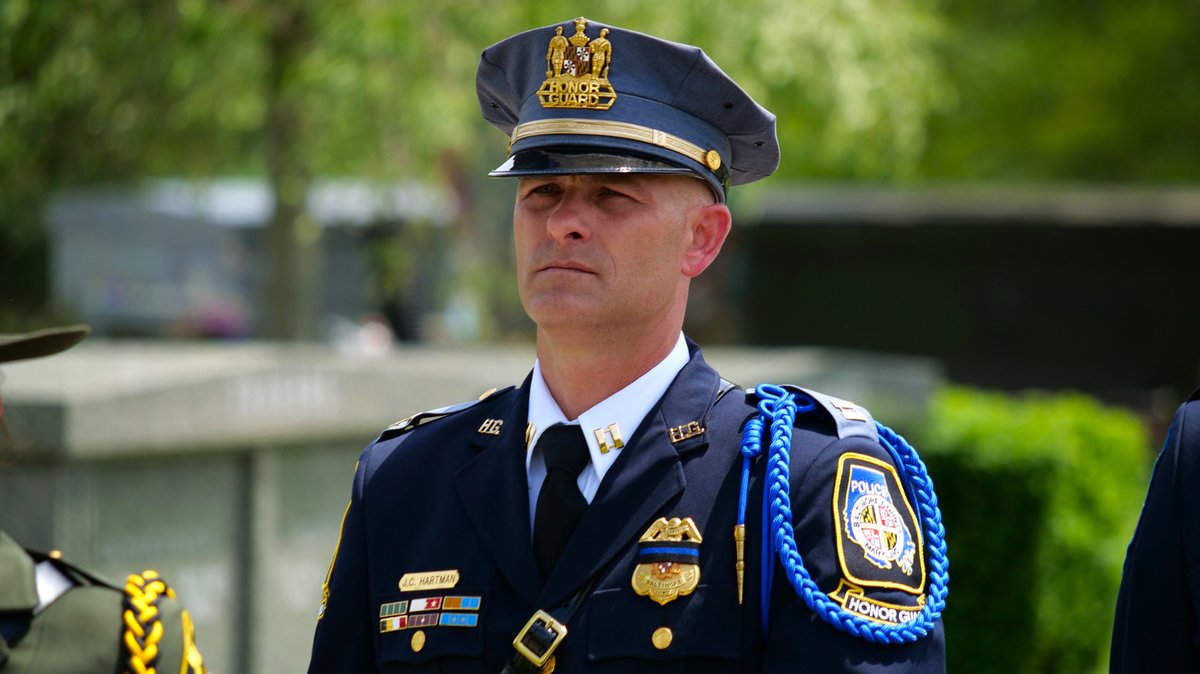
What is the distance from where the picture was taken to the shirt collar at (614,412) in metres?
2.46

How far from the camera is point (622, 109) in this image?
2.44 metres

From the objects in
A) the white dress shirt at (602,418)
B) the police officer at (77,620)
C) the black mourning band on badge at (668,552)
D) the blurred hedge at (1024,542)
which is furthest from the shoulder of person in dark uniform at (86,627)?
the blurred hedge at (1024,542)

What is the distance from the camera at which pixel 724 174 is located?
8.41ft

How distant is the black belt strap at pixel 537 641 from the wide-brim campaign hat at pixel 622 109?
68 centimetres

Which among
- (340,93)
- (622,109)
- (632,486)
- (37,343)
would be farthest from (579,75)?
(340,93)

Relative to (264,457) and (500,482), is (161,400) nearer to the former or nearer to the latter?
(264,457)

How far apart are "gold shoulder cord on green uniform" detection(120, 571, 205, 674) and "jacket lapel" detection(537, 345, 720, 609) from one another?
2.54 ft

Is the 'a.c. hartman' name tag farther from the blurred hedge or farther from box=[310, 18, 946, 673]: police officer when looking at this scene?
the blurred hedge

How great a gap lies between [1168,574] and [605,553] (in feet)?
3.17

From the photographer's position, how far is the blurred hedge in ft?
26.6

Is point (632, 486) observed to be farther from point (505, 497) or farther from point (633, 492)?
point (505, 497)

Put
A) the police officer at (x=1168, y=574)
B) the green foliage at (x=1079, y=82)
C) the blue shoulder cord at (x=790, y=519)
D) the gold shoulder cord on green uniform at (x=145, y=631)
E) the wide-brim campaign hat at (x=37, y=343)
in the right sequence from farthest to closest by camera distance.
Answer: the green foliage at (x=1079, y=82)
the wide-brim campaign hat at (x=37, y=343)
the gold shoulder cord on green uniform at (x=145, y=631)
the police officer at (x=1168, y=574)
the blue shoulder cord at (x=790, y=519)

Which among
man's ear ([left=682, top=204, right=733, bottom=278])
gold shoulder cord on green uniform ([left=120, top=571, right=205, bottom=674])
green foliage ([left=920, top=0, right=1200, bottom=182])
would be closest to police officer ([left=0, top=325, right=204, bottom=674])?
gold shoulder cord on green uniform ([left=120, top=571, right=205, bottom=674])

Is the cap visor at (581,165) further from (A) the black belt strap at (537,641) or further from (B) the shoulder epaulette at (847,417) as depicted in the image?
(A) the black belt strap at (537,641)
